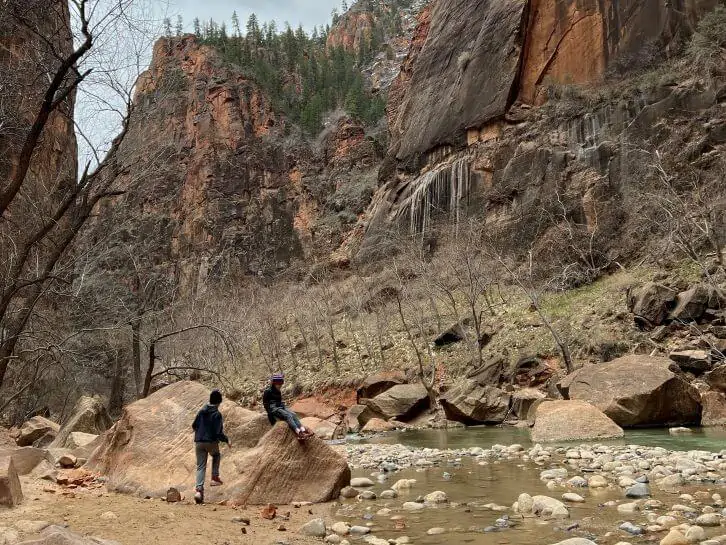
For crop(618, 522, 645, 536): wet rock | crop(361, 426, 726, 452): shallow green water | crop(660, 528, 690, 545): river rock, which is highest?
crop(660, 528, 690, 545): river rock

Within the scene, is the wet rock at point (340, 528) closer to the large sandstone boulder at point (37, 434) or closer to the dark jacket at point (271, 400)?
the dark jacket at point (271, 400)

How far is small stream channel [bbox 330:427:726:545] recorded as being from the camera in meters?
6.53

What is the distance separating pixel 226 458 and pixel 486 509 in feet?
13.6

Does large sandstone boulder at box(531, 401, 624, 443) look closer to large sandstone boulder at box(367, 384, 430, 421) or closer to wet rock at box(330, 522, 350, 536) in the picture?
wet rock at box(330, 522, 350, 536)

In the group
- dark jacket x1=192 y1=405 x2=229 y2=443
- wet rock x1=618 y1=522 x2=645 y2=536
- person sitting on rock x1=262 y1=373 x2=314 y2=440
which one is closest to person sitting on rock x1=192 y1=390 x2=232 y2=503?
dark jacket x1=192 y1=405 x2=229 y2=443

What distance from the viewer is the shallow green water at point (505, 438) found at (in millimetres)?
12977

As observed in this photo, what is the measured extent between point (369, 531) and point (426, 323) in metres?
A: 33.7

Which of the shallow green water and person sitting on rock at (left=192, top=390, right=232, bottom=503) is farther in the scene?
the shallow green water

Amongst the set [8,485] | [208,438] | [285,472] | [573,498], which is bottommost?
[573,498]

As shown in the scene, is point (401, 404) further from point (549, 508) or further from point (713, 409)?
point (549, 508)

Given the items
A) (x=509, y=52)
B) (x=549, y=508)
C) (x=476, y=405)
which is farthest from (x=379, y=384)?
(x=509, y=52)

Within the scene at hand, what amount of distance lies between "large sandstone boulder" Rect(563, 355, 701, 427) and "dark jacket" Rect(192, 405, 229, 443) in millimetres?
11564

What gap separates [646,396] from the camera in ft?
52.4

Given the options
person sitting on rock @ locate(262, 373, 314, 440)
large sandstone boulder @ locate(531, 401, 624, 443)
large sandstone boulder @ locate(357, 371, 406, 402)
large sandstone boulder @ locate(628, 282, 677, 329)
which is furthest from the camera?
large sandstone boulder @ locate(357, 371, 406, 402)
